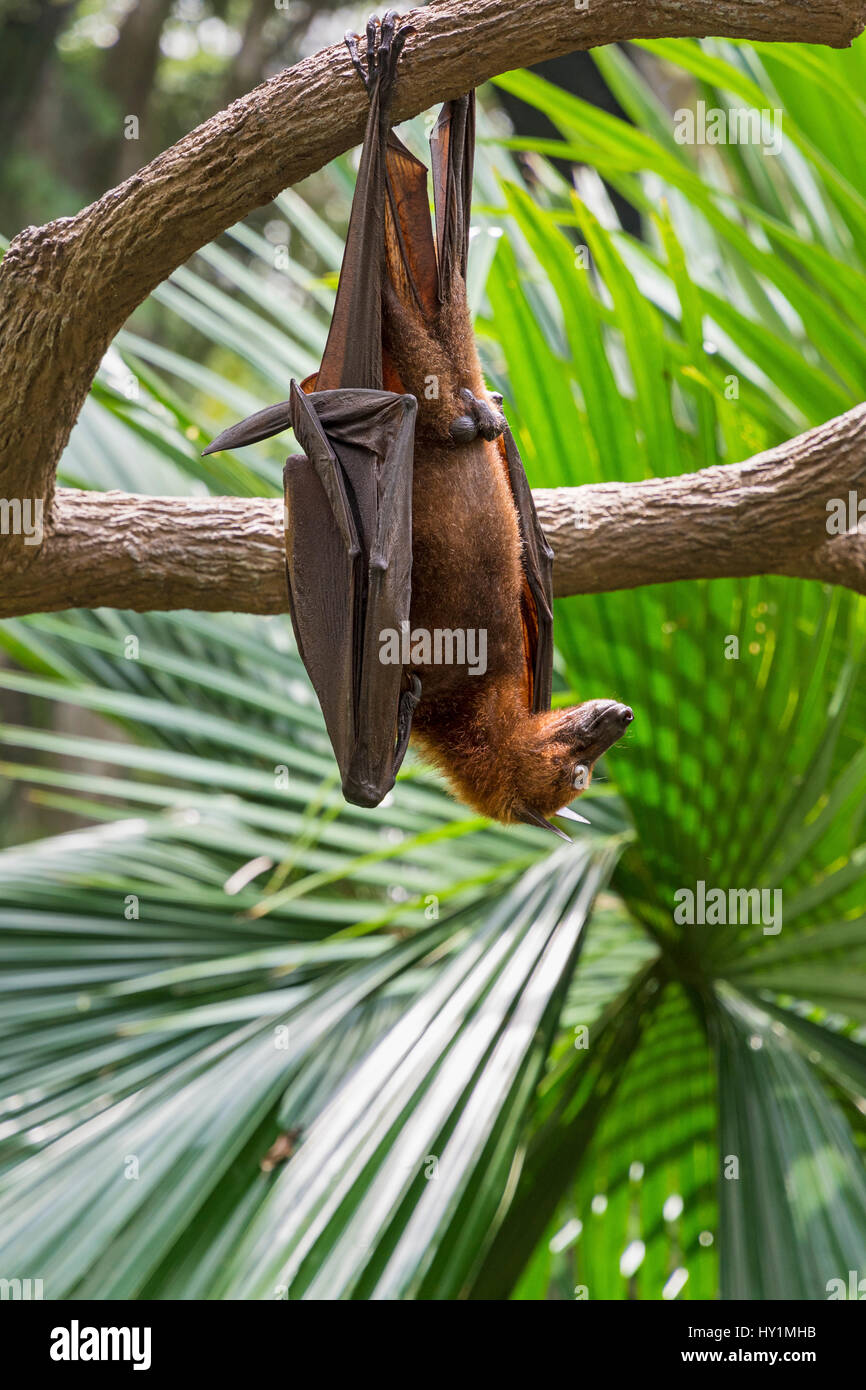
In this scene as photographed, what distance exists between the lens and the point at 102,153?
6926 millimetres

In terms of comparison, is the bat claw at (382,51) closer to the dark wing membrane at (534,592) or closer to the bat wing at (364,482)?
the bat wing at (364,482)

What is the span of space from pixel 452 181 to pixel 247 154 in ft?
0.77

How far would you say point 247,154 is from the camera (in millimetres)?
1270

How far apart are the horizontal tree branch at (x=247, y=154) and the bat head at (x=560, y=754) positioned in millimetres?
646

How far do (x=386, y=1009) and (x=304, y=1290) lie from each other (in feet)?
2.30

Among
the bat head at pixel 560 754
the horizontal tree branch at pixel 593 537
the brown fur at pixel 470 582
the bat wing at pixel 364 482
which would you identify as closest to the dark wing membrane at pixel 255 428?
the bat wing at pixel 364 482

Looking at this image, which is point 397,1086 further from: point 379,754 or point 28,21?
point 28,21

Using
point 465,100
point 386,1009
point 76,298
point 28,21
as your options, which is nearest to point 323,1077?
point 386,1009

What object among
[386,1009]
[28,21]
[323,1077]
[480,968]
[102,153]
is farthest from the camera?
[102,153]

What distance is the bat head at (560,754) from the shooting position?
47.2 inches

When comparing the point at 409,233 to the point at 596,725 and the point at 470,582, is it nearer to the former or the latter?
the point at 470,582

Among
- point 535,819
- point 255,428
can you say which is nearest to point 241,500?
point 255,428

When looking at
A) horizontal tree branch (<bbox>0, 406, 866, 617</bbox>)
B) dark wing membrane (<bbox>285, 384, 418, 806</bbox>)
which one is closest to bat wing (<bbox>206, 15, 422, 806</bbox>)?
dark wing membrane (<bbox>285, 384, 418, 806</bbox>)

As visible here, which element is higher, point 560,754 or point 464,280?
point 464,280
